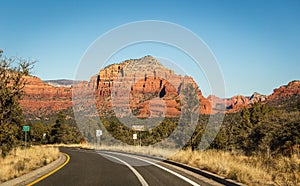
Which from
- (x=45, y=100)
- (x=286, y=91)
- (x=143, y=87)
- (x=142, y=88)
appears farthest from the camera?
(x=45, y=100)

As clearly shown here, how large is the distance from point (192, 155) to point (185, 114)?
15684 mm

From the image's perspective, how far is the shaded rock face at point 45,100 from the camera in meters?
116

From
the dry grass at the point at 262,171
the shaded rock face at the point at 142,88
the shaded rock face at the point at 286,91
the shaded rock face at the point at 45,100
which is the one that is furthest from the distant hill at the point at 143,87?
the shaded rock face at the point at 45,100

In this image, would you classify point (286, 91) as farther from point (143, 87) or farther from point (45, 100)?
point (45, 100)

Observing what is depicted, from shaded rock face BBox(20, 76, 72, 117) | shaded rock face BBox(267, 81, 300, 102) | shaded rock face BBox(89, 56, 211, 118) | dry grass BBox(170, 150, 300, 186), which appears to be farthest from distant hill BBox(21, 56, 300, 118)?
shaded rock face BBox(20, 76, 72, 117)

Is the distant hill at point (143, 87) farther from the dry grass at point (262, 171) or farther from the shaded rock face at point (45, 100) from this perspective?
the shaded rock face at point (45, 100)

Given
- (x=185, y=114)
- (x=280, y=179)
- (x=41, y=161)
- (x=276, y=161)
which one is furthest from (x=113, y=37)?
(x=280, y=179)

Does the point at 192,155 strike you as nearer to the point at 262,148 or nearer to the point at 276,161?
the point at 276,161

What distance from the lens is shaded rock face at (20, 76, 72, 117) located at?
11575 cm

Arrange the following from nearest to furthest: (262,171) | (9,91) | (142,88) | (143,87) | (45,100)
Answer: (262,171) < (9,91) < (142,88) < (143,87) < (45,100)

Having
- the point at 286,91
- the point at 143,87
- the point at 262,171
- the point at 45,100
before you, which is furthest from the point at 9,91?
the point at 45,100

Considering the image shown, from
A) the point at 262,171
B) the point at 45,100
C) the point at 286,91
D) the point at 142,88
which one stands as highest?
the point at 45,100

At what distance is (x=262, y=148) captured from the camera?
94.1 ft

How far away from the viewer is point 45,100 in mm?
127750
